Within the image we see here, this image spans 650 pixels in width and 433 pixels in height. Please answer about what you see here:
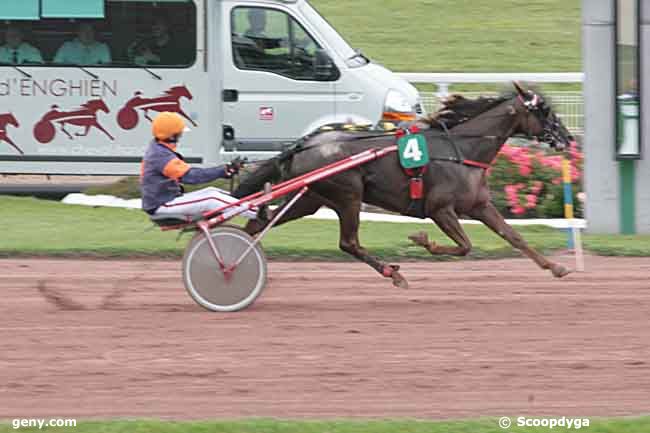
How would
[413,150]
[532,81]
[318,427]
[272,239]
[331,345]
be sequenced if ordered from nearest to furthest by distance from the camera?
[318,427] < [331,345] < [413,150] < [272,239] < [532,81]

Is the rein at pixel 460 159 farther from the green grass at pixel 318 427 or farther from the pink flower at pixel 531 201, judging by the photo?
the pink flower at pixel 531 201

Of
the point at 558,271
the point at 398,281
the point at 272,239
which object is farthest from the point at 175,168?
the point at 272,239

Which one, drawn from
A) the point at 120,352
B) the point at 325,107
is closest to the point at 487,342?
the point at 120,352

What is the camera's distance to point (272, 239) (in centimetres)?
1284

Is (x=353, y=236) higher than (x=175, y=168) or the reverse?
the reverse

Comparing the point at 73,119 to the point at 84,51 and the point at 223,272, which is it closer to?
the point at 84,51

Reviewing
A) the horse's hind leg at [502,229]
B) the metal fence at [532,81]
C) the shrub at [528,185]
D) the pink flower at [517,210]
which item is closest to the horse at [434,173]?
the horse's hind leg at [502,229]

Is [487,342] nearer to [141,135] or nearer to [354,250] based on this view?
[354,250]

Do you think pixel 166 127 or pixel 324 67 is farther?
pixel 324 67

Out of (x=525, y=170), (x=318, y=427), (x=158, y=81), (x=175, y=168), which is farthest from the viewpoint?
(x=158, y=81)

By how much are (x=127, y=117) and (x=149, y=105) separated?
29 centimetres

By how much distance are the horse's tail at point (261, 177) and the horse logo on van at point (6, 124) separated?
6387 millimetres

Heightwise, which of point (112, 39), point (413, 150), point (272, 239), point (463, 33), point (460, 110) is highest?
point (463, 33)

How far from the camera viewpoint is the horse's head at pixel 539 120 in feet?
33.6
